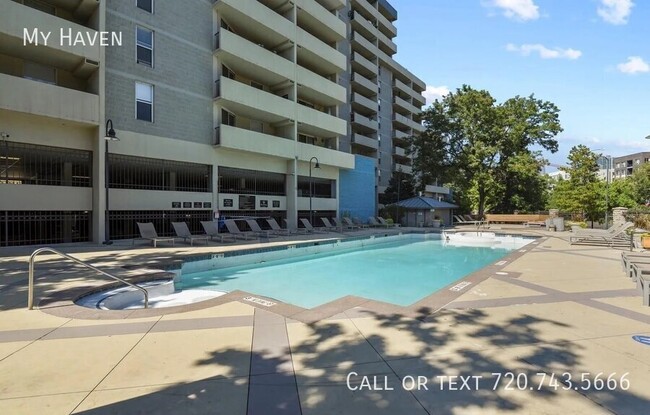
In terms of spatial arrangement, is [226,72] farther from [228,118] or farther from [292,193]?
[292,193]

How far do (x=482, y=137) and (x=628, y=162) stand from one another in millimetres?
90415

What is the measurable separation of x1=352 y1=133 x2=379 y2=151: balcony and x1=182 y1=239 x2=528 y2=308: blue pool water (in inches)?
984

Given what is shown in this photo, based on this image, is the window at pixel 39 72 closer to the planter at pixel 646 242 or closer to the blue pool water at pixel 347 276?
the blue pool water at pixel 347 276

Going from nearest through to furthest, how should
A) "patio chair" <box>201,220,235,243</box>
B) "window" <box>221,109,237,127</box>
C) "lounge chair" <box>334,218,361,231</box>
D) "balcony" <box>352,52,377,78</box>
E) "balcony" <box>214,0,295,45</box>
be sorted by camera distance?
"patio chair" <box>201,220,235,243</box> < "balcony" <box>214,0,295,45</box> < "window" <box>221,109,237,127</box> < "lounge chair" <box>334,218,361,231</box> < "balcony" <box>352,52,377,78</box>

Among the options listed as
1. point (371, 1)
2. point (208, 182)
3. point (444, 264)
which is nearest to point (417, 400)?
point (444, 264)

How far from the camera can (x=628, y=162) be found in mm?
96438

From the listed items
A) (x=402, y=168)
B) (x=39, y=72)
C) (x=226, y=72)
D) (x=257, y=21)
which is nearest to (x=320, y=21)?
(x=257, y=21)

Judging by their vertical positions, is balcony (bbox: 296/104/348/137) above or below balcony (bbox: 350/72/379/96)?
below

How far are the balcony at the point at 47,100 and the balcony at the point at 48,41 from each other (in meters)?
1.57

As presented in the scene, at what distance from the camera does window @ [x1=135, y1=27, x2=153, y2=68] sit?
17.2 meters

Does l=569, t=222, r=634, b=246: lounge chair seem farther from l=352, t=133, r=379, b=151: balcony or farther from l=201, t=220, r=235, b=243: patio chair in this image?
l=352, t=133, r=379, b=151: balcony

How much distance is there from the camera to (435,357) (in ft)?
13.0

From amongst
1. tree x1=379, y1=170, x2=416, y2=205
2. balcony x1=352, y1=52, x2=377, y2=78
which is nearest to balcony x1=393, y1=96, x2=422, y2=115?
balcony x1=352, y1=52, x2=377, y2=78

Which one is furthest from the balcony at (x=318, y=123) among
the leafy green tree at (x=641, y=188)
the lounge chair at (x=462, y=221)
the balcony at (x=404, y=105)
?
the leafy green tree at (x=641, y=188)
